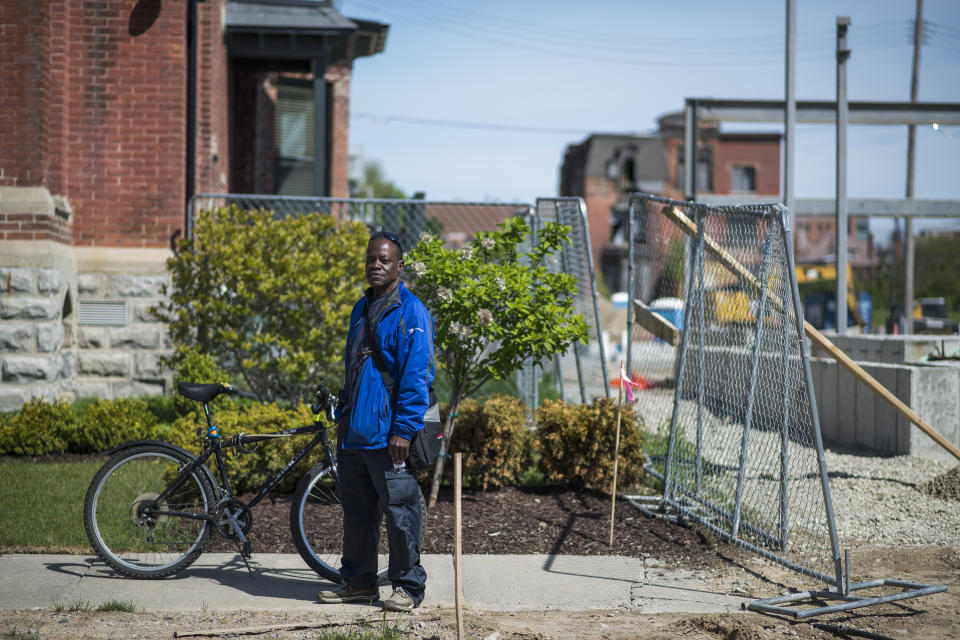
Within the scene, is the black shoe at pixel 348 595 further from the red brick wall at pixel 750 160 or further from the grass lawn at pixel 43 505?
the red brick wall at pixel 750 160

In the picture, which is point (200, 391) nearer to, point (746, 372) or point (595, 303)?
point (595, 303)

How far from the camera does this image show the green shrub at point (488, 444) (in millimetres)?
7543

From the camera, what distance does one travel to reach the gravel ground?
22.6 ft

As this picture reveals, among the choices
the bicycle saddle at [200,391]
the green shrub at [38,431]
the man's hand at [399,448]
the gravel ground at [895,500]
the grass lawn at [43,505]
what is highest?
the bicycle saddle at [200,391]

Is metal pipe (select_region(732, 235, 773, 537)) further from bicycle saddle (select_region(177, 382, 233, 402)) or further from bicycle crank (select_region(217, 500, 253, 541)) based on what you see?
bicycle saddle (select_region(177, 382, 233, 402))

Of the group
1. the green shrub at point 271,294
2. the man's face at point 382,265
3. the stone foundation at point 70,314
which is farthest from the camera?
the stone foundation at point 70,314

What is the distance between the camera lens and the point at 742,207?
608cm

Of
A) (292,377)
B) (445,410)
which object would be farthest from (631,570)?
(292,377)

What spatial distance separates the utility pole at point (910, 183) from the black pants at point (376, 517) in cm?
1754

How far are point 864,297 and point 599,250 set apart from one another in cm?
2393

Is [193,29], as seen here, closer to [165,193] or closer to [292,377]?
[165,193]

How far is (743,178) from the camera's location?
60.5 metres

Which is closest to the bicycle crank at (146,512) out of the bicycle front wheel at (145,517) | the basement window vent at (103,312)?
the bicycle front wheel at (145,517)

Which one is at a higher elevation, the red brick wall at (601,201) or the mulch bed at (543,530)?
the red brick wall at (601,201)
